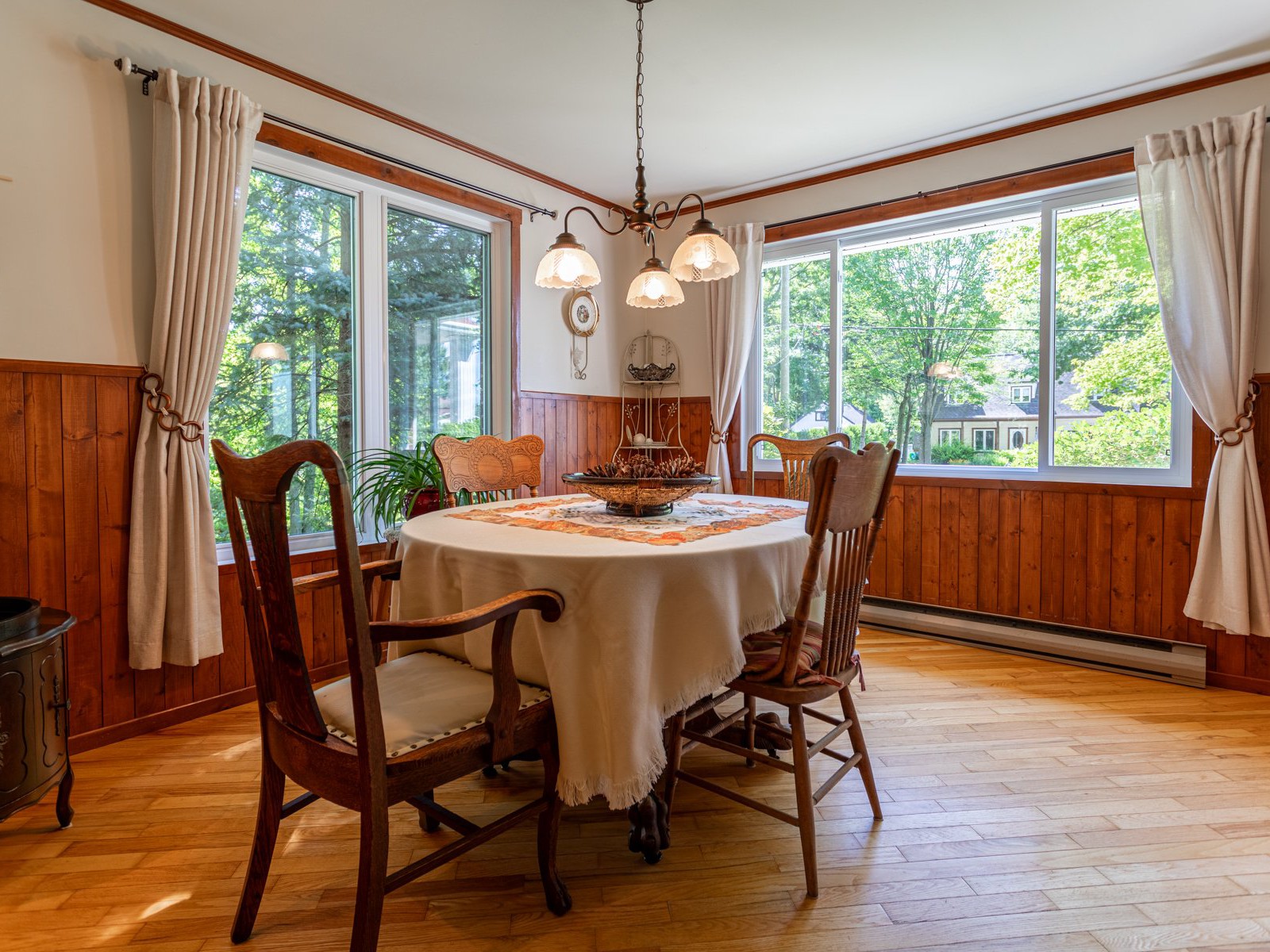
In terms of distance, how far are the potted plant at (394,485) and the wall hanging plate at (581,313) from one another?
4.77 ft

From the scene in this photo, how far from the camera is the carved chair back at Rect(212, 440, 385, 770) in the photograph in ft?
3.52

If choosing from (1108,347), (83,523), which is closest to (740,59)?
(1108,347)

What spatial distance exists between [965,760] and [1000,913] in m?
0.75

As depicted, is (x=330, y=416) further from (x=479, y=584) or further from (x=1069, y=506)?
(x=1069, y=506)

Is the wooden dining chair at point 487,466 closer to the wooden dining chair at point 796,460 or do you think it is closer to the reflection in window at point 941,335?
the wooden dining chair at point 796,460

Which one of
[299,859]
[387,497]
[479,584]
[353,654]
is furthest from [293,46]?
[299,859]

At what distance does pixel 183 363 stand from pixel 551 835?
202cm

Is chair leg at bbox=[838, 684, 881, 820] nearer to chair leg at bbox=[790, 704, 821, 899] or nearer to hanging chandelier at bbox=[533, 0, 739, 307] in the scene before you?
chair leg at bbox=[790, 704, 821, 899]

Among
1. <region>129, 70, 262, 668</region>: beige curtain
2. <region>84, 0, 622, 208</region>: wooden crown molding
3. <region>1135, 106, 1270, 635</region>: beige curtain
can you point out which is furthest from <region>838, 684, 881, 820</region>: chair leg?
<region>84, 0, 622, 208</region>: wooden crown molding

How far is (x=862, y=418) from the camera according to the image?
3879 millimetres

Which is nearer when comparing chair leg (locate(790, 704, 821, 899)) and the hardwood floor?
the hardwood floor

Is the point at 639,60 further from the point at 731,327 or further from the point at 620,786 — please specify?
the point at 620,786

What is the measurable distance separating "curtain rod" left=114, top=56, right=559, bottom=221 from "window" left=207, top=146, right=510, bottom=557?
12cm

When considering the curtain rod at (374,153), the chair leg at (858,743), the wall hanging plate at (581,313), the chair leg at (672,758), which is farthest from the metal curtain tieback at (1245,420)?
the curtain rod at (374,153)
